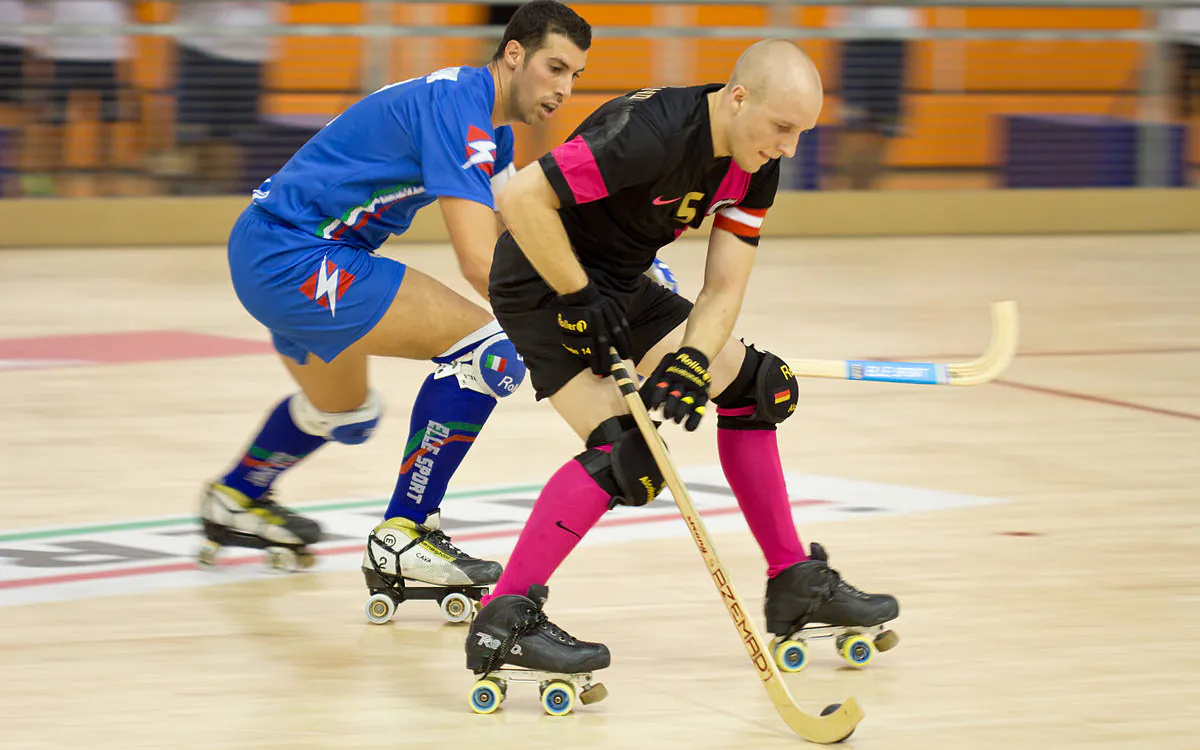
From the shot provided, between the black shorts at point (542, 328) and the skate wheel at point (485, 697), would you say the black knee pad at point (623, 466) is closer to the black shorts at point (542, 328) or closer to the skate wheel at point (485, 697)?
the black shorts at point (542, 328)

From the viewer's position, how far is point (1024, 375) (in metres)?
7.25

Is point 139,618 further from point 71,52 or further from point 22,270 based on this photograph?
point 71,52

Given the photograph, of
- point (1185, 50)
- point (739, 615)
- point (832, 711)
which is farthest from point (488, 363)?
point (1185, 50)

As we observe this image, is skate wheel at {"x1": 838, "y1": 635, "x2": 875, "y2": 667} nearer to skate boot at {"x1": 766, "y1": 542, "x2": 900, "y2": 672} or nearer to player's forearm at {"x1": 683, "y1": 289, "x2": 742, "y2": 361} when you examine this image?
skate boot at {"x1": 766, "y1": 542, "x2": 900, "y2": 672}

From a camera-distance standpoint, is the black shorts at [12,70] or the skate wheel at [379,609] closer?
the skate wheel at [379,609]

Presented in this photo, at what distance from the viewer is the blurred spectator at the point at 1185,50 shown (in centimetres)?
1282

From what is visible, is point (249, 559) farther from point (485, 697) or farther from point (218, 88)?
point (218, 88)

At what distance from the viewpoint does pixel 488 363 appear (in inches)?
153

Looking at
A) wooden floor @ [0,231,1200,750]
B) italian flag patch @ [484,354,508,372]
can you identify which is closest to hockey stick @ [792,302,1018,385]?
wooden floor @ [0,231,1200,750]

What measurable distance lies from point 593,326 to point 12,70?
882 centimetres

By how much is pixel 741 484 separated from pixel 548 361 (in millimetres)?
534

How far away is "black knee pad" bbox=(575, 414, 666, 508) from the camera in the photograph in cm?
329

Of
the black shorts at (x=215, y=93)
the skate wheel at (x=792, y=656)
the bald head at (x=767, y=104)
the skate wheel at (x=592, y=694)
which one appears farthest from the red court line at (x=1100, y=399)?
the black shorts at (x=215, y=93)

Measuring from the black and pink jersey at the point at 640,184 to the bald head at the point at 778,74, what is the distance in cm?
13
